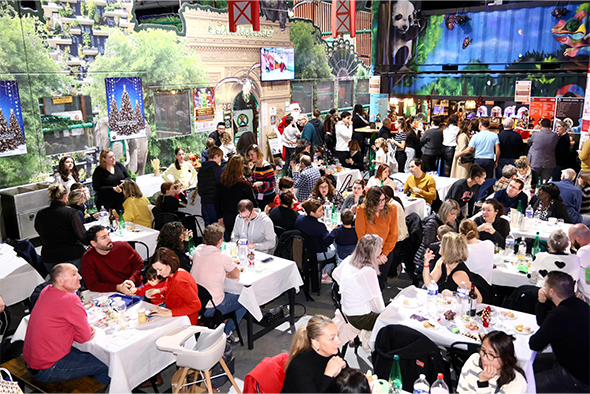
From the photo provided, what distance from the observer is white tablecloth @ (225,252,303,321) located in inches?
174

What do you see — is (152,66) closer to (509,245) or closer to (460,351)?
(509,245)

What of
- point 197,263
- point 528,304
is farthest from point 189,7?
point 528,304

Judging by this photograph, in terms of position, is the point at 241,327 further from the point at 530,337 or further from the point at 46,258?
the point at 530,337

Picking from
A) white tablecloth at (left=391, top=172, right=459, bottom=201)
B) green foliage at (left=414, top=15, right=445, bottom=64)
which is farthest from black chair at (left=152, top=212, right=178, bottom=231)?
green foliage at (left=414, top=15, right=445, bottom=64)

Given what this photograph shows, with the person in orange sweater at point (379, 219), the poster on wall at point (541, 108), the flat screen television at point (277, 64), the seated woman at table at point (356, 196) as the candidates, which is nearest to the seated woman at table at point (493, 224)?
the person in orange sweater at point (379, 219)

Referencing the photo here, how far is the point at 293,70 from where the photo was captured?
11.8m

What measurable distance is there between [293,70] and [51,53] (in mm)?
6003

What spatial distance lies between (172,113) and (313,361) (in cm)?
711

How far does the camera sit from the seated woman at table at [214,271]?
4.30 metres

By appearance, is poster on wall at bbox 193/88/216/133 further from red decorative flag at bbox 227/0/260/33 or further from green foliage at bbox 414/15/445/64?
green foliage at bbox 414/15/445/64

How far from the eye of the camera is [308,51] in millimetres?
12289

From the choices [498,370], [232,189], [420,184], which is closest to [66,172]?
[232,189]

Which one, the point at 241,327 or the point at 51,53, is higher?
the point at 51,53

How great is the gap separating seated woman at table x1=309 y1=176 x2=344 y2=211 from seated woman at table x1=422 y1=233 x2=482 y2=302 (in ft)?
7.46
